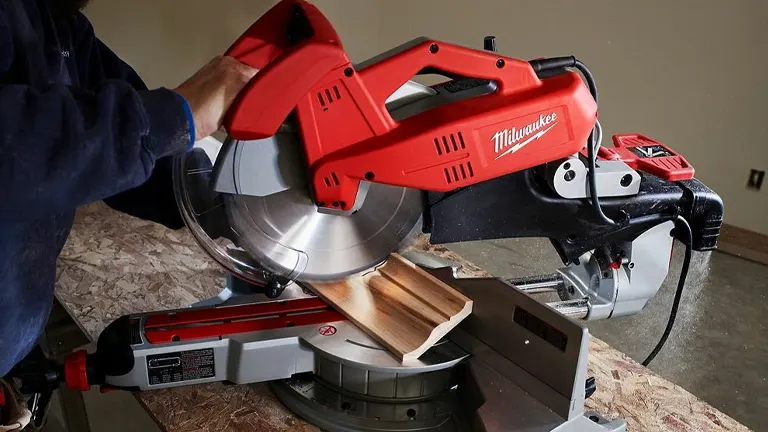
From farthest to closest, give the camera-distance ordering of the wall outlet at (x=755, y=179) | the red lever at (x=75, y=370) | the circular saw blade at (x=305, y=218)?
the wall outlet at (x=755, y=179), the red lever at (x=75, y=370), the circular saw blade at (x=305, y=218)

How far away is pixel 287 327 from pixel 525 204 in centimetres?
48

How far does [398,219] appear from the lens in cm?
118

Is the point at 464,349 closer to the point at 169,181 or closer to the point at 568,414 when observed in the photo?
the point at 568,414

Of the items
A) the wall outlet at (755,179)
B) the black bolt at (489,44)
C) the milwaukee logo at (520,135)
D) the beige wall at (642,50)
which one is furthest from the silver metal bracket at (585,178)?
the wall outlet at (755,179)

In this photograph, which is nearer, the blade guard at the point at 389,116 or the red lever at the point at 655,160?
the blade guard at the point at 389,116

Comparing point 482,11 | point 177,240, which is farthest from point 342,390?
point 482,11

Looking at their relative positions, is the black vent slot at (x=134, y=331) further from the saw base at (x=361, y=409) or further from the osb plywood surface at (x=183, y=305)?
the saw base at (x=361, y=409)

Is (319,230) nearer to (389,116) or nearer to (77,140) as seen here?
(389,116)

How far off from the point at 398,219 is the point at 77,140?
535 millimetres

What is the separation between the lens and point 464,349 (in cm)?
126

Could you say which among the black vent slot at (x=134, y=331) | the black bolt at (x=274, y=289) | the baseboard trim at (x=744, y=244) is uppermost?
the black bolt at (x=274, y=289)

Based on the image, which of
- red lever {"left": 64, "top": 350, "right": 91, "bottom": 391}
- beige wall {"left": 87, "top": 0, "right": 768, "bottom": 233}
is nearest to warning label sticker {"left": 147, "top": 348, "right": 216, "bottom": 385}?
red lever {"left": 64, "top": 350, "right": 91, "bottom": 391}

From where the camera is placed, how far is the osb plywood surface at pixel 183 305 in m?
1.22

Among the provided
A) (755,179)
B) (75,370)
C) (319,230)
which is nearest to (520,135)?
(319,230)
